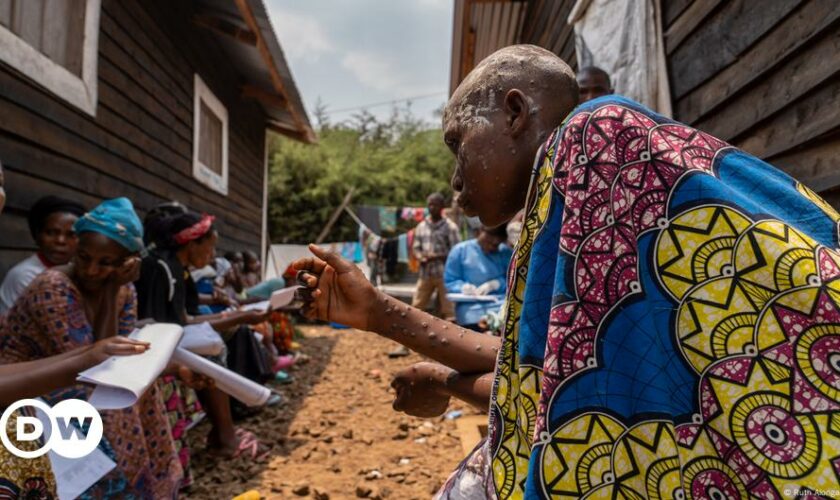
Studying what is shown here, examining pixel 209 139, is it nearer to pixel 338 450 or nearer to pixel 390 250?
pixel 338 450

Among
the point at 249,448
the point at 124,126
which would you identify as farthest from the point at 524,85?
the point at 124,126

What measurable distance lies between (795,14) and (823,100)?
0.39 m

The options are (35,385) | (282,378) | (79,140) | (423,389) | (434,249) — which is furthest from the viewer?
(434,249)

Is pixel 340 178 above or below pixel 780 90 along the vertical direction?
above

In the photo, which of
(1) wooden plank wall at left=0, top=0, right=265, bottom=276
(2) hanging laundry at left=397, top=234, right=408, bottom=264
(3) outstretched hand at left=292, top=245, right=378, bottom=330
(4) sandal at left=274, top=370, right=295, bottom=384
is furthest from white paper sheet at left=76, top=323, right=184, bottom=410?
(2) hanging laundry at left=397, top=234, right=408, bottom=264

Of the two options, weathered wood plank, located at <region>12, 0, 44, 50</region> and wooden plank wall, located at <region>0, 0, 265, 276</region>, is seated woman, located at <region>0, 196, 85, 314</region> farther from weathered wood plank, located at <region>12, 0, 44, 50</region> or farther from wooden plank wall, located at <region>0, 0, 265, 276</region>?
weathered wood plank, located at <region>12, 0, 44, 50</region>

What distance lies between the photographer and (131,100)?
5.13 m

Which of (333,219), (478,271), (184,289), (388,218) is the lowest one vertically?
(184,289)

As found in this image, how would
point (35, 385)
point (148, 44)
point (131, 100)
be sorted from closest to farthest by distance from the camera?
point (35, 385) → point (131, 100) → point (148, 44)

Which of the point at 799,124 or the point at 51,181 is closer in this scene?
the point at 799,124

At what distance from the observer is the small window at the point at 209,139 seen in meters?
7.02

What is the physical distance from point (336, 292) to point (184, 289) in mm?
2621

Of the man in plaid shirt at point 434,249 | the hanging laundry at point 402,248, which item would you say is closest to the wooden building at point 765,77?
the man in plaid shirt at point 434,249

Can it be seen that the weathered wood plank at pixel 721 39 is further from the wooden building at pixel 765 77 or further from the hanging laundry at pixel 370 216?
the hanging laundry at pixel 370 216
